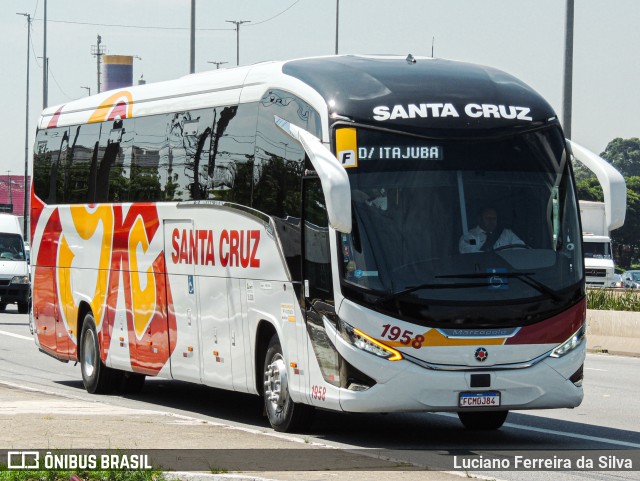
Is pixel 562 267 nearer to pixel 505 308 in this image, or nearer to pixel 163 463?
pixel 505 308

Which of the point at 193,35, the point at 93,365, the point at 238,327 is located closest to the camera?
the point at 238,327

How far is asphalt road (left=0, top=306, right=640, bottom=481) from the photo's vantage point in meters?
12.6

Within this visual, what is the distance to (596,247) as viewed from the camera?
5206 centimetres

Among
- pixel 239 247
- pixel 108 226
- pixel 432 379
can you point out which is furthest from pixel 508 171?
pixel 108 226

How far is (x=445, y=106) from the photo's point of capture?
1306cm

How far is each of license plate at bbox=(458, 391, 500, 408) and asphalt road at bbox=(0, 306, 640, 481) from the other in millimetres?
397

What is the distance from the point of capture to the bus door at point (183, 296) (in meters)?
15.9

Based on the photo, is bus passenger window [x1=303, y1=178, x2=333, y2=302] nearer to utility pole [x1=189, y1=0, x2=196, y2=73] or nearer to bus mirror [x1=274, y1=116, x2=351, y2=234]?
bus mirror [x1=274, y1=116, x2=351, y2=234]

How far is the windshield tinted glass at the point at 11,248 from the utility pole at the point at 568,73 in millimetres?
15538

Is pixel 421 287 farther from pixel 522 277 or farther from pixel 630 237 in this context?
pixel 630 237

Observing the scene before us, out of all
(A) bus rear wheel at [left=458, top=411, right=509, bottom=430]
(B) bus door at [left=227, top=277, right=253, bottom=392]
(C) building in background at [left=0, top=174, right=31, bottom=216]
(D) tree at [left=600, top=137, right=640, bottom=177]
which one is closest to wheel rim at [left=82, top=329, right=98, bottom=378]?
(B) bus door at [left=227, top=277, right=253, bottom=392]

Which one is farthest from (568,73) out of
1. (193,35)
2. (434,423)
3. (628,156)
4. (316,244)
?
(628,156)

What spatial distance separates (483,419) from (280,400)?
2059 millimetres

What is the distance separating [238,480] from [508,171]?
450 centimetres
